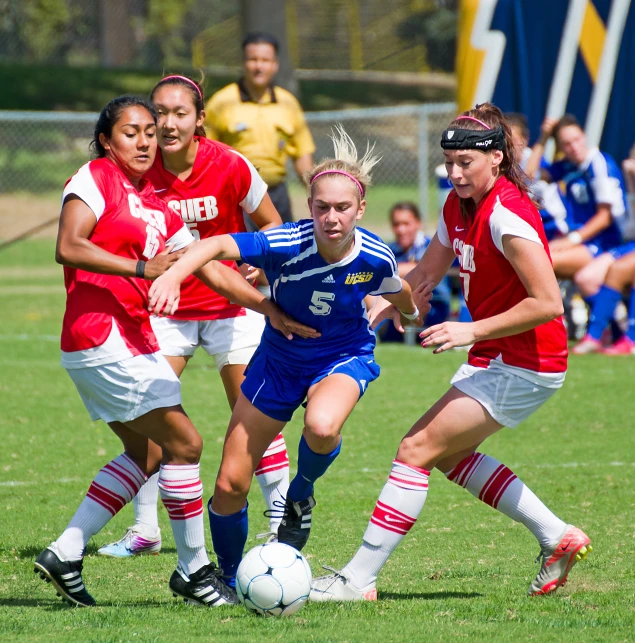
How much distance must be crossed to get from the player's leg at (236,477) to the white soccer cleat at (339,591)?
398mm

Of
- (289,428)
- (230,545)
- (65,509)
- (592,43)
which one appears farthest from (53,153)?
(230,545)

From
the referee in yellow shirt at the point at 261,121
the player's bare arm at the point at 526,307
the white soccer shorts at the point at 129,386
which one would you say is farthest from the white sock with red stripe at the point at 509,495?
the referee in yellow shirt at the point at 261,121

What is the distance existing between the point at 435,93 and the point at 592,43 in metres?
19.9

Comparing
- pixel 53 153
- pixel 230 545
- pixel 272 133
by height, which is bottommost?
pixel 53 153

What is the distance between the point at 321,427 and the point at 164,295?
821mm

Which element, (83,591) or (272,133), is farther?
(272,133)

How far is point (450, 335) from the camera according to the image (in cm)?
388

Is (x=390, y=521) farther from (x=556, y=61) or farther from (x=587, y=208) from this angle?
(x=556, y=61)

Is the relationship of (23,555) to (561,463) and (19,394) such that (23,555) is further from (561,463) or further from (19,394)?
(19,394)

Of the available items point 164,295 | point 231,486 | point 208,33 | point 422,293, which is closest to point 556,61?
point 422,293

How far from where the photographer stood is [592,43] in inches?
470

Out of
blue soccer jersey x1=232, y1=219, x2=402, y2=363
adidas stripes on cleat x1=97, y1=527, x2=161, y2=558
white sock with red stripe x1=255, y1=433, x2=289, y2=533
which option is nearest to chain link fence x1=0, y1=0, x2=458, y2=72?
white sock with red stripe x1=255, y1=433, x2=289, y2=533

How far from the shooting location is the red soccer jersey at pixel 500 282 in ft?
13.4

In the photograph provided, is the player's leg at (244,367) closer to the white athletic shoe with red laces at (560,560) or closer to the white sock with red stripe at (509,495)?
the white sock with red stripe at (509,495)
